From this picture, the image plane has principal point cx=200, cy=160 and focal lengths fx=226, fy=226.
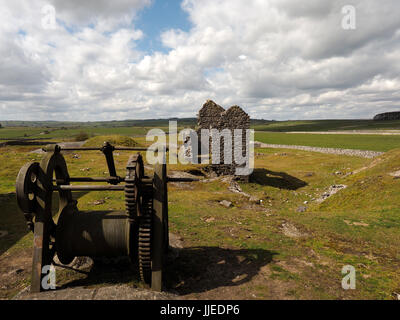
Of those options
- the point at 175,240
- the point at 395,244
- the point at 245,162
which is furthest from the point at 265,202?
Answer: the point at 175,240

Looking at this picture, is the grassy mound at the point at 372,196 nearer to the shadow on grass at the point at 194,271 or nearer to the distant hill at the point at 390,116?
the shadow on grass at the point at 194,271

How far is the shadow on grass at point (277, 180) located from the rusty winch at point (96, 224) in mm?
18168

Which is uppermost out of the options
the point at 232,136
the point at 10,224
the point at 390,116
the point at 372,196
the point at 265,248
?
the point at 390,116

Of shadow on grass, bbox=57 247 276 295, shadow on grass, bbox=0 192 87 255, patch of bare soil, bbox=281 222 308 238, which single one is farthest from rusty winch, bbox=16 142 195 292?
patch of bare soil, bbox=281 222 308 238

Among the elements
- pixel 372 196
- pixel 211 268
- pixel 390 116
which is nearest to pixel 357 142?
pixel 372 196

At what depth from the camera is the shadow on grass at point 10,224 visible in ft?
30.3

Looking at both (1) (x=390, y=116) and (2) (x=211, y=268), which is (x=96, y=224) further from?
(1) (x=390, y=116)

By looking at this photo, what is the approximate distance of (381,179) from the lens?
49.2ft

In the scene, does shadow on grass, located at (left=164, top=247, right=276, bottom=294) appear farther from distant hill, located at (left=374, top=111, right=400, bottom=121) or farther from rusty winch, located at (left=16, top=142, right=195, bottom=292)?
distant hill, located at (left=374, top=111, right=400, bottom=121)

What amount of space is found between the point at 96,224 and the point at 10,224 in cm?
849

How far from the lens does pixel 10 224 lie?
1108 cm

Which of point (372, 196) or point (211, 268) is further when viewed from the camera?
point (372, 196)

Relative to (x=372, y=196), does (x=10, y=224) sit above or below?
below
